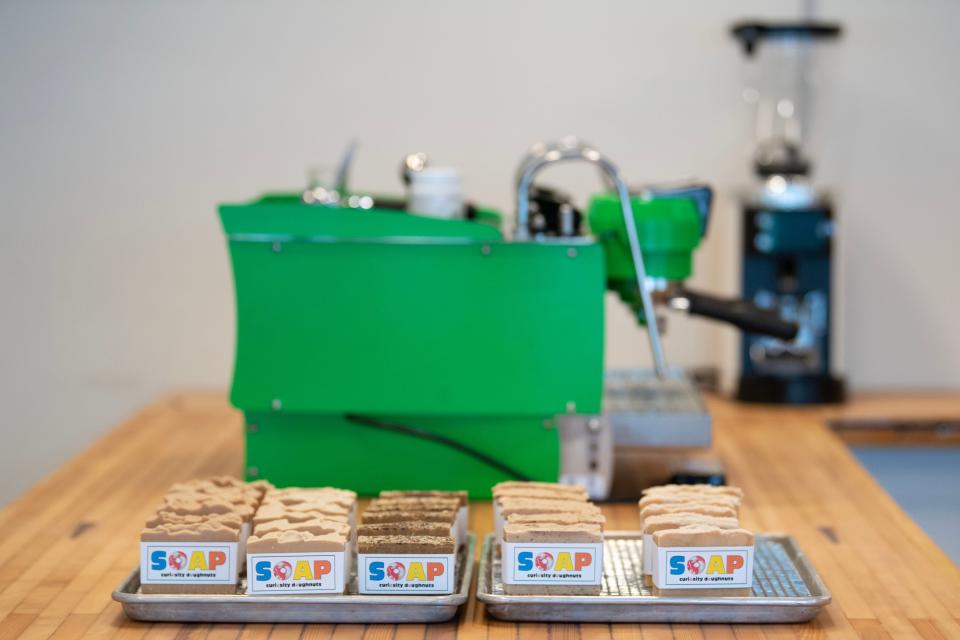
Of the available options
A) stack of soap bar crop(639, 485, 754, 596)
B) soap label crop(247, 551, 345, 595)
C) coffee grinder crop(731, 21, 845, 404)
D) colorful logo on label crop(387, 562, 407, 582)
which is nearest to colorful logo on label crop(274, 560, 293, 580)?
soap label crop(247, 551, 345, 595)

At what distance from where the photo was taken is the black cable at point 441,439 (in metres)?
2.06

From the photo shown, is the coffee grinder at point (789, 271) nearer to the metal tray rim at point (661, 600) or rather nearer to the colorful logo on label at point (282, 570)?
the metal tray rim at point (661, 600)

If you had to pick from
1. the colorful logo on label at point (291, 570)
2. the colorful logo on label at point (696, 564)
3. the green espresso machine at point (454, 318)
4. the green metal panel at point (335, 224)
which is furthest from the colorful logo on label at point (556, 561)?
the green metal panel at point (335, 224)

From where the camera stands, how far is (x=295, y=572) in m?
1.49

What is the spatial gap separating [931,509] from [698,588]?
151 centimetres

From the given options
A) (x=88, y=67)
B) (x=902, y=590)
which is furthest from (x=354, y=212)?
(x=88, y=67)

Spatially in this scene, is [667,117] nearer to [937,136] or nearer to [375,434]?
[937,136]

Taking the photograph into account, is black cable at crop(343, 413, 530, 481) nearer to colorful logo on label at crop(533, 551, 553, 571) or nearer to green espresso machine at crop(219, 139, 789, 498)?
green espresso machine at crop(219, 139, 789, 498)

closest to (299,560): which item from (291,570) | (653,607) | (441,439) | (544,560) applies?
(291,570)

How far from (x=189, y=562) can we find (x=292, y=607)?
135 millimetres

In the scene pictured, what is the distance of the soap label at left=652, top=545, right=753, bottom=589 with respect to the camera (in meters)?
1.49

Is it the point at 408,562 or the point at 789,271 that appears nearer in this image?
the point at 408,562

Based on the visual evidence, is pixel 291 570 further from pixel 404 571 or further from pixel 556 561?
pixel 556 561

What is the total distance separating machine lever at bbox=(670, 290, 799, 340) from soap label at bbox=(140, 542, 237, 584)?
0.83 meters
